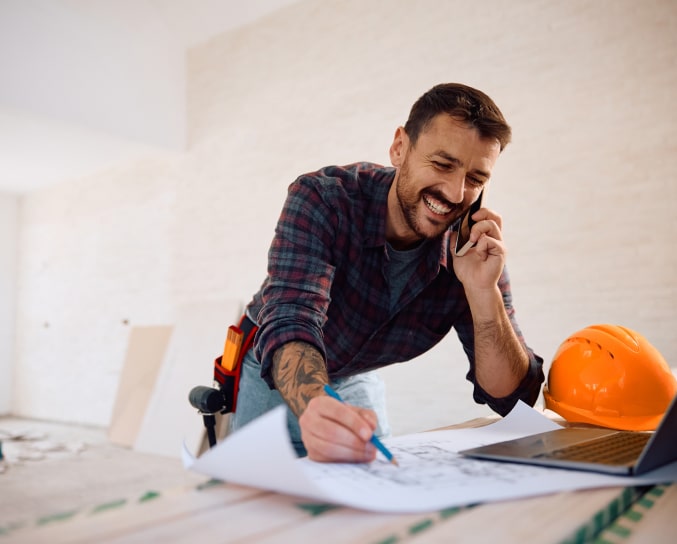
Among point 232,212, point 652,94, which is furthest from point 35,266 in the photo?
point 652,94

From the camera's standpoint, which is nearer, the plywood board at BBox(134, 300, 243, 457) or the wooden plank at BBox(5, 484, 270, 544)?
the wooden plank at BBox(5, 484, 270, 544)

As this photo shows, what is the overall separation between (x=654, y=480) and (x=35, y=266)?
883 centimetres

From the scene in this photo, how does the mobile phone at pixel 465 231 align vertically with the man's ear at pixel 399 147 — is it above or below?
below

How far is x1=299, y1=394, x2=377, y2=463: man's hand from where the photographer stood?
807 mm

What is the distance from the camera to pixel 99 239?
286 inches

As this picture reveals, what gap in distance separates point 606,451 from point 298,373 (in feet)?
1.80

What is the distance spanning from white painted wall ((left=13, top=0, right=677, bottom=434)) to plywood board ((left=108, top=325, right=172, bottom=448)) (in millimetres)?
425

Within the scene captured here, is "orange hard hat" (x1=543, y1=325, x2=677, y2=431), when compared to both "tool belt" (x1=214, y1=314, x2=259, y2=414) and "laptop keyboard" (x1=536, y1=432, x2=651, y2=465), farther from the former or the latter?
"tool belt" (x1=214, y1=314, x2=259, y2=414)

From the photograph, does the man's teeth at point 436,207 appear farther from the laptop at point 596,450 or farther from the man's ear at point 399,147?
the laptop at point 596,450

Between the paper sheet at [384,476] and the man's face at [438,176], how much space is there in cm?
82

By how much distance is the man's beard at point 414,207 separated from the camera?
1590 millimetres

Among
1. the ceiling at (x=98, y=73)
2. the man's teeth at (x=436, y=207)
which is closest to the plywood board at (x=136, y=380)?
the ceiling at (x=98, y=73)

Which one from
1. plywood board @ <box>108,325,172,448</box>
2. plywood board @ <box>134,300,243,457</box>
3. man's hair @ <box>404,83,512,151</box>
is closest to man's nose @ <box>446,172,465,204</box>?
man's hair @ <box>404,83,512,151</box>

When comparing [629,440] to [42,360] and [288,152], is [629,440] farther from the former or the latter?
[42,360]
